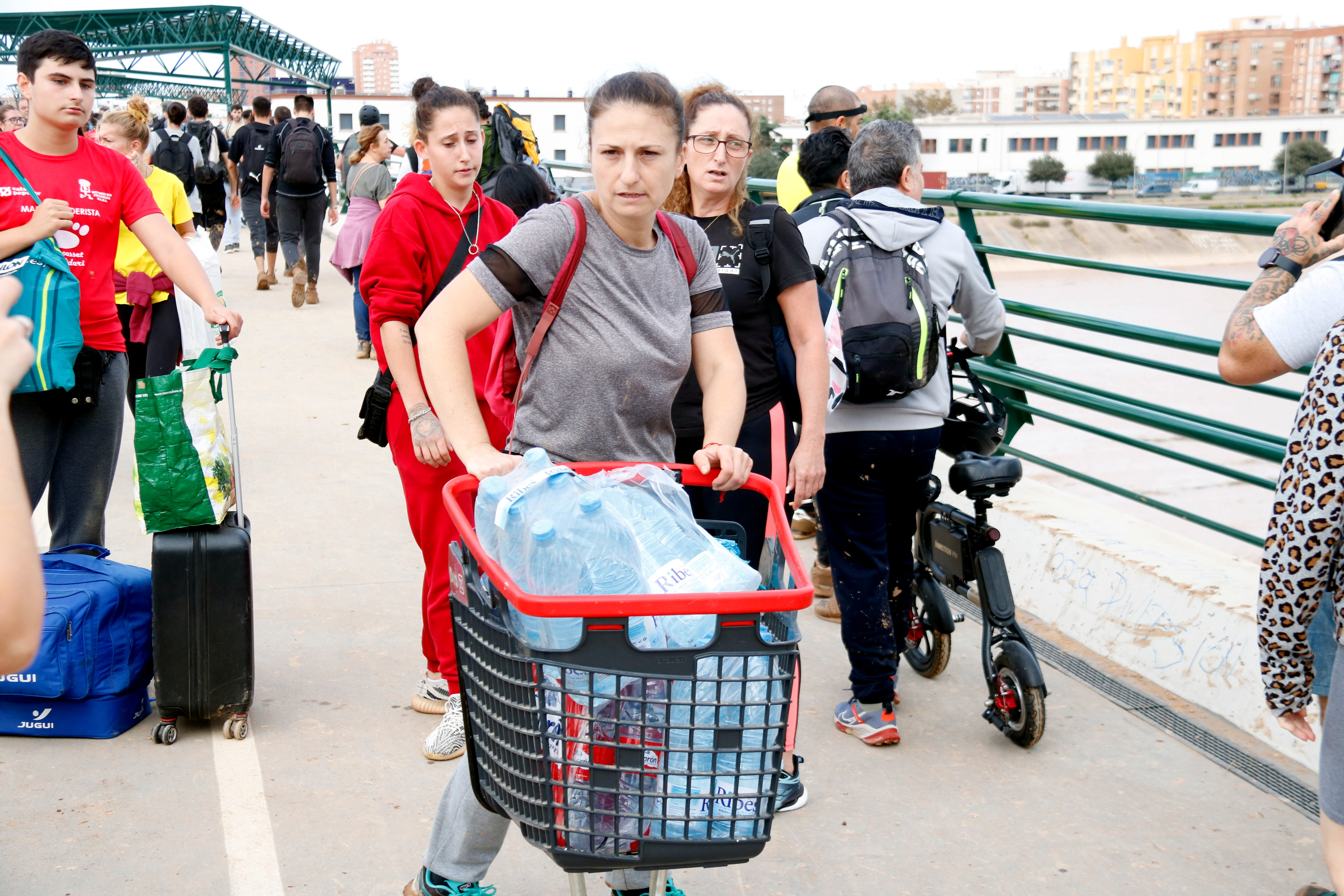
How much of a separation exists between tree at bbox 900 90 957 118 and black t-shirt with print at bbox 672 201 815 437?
455 ft

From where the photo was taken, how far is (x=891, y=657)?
359 centimetres

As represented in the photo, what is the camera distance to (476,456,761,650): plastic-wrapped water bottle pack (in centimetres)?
162

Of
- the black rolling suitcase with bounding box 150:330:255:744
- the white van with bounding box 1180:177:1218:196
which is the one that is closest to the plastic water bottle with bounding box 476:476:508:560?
the black rolling suitcase with bounding box 150:330:255:744

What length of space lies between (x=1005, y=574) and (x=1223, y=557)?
1127 millimetres

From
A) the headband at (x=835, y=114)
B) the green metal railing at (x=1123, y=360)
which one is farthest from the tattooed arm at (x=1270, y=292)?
the headband at (x=835, y=114)

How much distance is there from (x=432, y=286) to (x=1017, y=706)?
→ 7.09 ft

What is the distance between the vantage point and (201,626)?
341 centimetres

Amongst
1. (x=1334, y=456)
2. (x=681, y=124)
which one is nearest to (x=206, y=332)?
(x=681, y=124)

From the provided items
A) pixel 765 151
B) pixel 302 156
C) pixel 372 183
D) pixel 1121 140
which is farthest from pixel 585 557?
pixel 1121 140

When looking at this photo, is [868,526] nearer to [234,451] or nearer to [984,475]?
[984,475]

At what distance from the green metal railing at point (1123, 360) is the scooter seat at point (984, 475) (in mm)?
677

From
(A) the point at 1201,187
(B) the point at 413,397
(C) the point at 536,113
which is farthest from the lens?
(A) the point at 1201,187

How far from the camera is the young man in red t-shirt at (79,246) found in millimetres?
3535

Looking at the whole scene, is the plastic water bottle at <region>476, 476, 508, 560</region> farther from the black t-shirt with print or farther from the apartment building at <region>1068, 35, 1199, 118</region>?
the apartment building at <region>1068, 35, 1199, 118</region>
